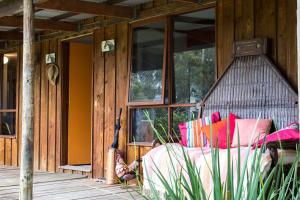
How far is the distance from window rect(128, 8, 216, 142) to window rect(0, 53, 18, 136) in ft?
10.3

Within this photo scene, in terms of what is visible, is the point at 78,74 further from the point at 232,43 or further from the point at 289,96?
the point at 289,96

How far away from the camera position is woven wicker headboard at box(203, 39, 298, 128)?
13.3 ft

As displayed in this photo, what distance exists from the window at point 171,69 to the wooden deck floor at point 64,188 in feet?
2.68

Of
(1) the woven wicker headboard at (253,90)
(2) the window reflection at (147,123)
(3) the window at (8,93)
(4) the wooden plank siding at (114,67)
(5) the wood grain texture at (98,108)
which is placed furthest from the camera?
(3) the window at (8,93)

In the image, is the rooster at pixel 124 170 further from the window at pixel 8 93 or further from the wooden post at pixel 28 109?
the window at pixel 8 93

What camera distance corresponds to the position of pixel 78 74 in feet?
24.4

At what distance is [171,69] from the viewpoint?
5301 mm

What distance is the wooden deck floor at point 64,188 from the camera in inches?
192

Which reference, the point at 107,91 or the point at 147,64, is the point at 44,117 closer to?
the point at 107,91

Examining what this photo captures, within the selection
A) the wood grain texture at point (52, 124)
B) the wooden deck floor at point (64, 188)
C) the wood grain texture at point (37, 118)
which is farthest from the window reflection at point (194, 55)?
the wood grain texture at point (37, 118)

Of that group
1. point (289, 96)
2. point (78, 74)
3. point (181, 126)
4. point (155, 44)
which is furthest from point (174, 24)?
point (78, 74)

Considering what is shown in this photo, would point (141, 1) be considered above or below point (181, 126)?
above

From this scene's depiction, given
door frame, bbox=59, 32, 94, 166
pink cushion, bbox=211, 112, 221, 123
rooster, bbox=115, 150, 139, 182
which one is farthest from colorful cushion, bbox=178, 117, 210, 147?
door frame, bbox=59, 32, 94, 166

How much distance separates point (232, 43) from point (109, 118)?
224cm
